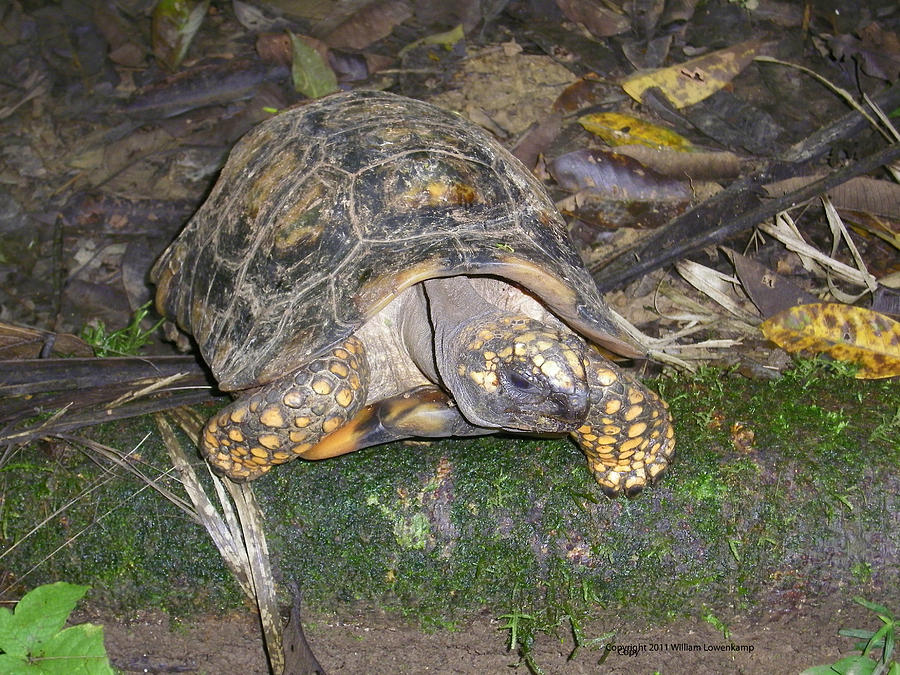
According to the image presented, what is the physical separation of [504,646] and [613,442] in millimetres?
858

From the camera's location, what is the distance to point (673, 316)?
350 centimetres

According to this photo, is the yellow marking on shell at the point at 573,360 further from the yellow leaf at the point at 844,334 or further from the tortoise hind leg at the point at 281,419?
the yellow leaf at the point at 844,334

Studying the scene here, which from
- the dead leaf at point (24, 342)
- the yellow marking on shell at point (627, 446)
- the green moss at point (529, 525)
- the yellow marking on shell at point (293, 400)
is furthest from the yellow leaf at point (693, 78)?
the dead leaf at point (24, 342)

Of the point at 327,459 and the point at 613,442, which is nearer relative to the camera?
the point at 613,442

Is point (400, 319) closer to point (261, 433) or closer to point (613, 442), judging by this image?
point (261, 433)

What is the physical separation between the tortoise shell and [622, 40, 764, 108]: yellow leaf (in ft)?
7.06

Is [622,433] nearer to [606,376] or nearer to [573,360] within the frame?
[606,376]

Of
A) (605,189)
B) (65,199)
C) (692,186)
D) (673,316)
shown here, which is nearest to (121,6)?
(65,199)

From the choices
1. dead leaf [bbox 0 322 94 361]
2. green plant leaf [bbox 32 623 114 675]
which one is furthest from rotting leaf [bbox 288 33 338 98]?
green plant leaf [bbox 32 623 114 675]

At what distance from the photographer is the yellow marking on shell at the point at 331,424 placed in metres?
2.54

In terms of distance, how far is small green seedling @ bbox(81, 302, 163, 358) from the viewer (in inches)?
145

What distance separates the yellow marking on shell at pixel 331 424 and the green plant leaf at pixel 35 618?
97 centimetres

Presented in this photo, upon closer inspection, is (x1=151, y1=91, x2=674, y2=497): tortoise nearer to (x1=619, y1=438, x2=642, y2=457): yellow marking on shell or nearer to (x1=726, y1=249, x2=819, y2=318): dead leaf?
(x1=619, y1=438, x2=642, y2=457): yellow marking on shell

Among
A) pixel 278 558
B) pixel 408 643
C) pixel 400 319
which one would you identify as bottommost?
pixel 408 643
